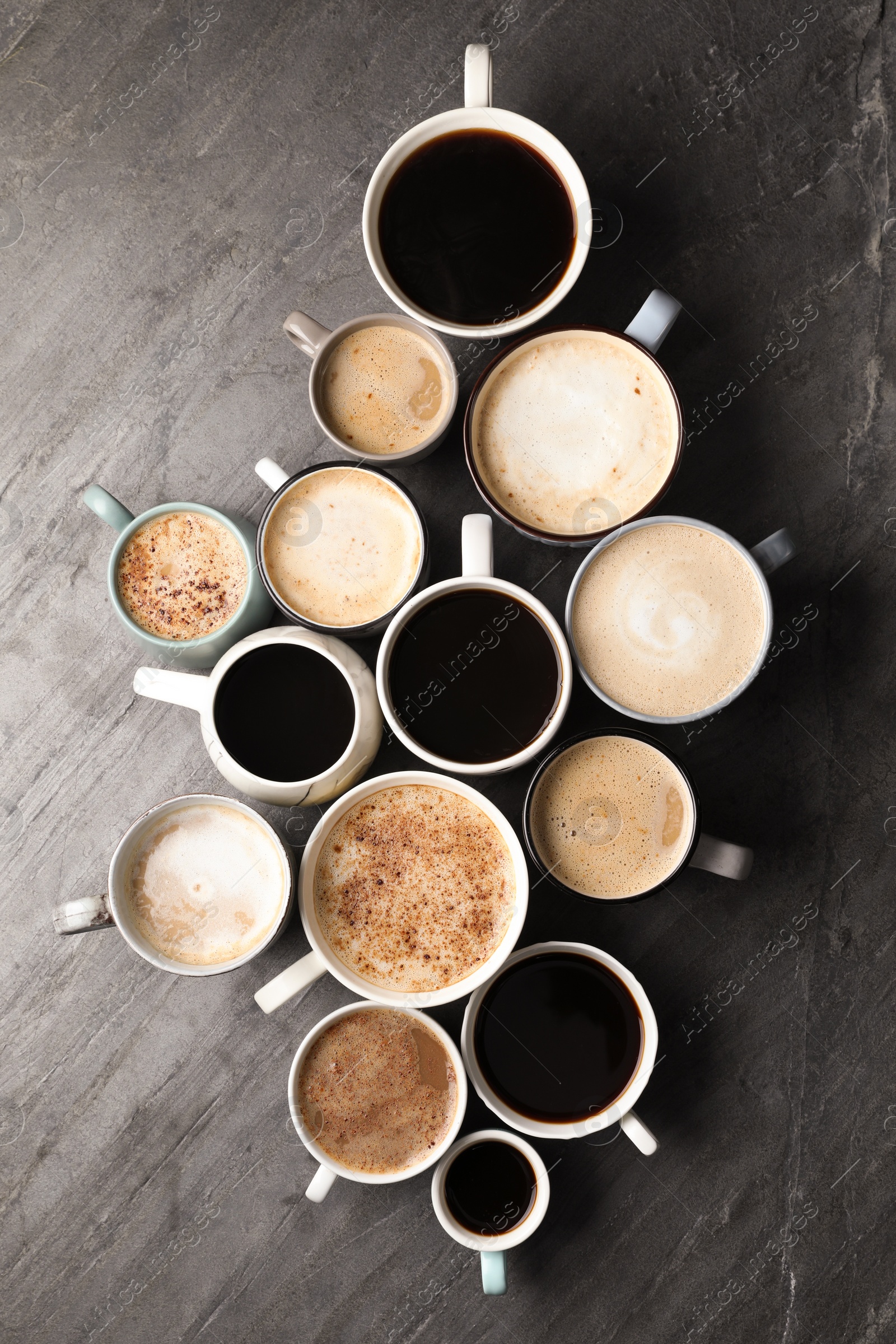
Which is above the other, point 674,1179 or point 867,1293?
point 674,1179

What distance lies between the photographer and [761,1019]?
154 cm

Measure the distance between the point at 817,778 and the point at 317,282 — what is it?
1.43m

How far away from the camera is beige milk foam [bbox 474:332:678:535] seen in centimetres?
138

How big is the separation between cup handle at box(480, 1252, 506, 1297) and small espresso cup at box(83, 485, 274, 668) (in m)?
1.18

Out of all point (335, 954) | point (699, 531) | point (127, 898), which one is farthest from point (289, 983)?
point (699, 531)

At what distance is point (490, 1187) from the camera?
146 cm

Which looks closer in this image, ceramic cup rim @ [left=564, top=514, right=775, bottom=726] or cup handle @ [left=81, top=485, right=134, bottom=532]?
ceramic cup rim @ [left=564, top=514, right=775, bottom=726]

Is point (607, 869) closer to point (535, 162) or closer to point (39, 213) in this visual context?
point (535, 162)

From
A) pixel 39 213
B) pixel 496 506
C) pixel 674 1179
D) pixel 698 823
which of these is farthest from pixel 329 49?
pixel 674 1179

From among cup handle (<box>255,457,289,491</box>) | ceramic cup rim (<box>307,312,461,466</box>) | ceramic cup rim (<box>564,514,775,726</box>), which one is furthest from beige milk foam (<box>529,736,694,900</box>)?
cup handle (<box>255,457,289,491</box>)

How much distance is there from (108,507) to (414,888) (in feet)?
2.94

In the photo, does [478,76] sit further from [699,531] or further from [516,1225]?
[516,1225]

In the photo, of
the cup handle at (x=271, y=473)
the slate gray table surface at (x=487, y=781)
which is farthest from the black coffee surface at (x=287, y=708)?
the cup handle at (x=271, y=473)

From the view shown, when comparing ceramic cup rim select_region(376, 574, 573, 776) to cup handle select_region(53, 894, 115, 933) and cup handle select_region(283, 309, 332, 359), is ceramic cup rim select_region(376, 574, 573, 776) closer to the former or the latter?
cup handle select_region(283, 309, 332, 359)
